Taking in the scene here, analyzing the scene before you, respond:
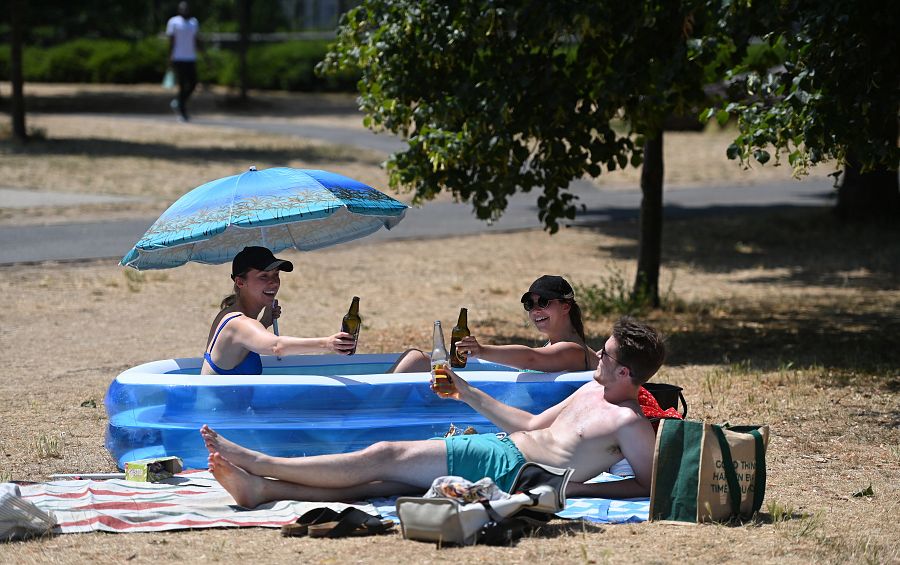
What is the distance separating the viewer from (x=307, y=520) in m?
5.03

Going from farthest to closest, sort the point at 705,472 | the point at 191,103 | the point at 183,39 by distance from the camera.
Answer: the point at 191,103 < the point at 183,39 < the point at 705,472

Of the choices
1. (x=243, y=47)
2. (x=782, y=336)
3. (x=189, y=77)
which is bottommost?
(x=782, y=336)

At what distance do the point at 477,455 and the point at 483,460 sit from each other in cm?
3

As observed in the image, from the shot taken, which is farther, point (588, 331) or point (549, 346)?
point (588, 331)

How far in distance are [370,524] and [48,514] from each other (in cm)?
131

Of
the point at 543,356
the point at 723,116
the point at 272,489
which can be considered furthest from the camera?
the point at 723,116

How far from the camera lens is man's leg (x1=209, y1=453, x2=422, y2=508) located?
519 cm

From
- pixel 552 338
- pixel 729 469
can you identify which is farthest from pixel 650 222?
pixel 729 469

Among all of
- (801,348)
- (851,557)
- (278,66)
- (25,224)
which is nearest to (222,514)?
(851,557)

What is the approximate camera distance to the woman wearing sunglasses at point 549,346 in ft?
20.1

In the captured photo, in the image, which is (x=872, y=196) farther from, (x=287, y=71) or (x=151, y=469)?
(x=287, y=71)

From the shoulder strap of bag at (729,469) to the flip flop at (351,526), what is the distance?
1.42 m

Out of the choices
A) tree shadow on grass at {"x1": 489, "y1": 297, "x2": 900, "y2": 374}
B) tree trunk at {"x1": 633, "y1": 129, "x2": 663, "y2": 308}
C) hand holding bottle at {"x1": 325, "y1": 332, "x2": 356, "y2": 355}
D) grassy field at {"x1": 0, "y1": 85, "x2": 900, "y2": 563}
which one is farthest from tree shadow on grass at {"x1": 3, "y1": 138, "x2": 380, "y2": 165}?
hand holding bottle at {"x1": 325, "y1": 332, "x2": 356, "y2": 355}

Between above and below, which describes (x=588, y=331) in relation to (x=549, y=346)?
below
